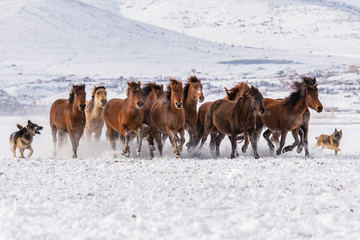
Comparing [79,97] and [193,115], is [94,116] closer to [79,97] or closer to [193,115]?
[79,97]

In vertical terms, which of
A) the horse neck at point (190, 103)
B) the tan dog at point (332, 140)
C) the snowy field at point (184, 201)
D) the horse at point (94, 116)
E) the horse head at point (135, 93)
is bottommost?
the tan dog at point (332, 140)

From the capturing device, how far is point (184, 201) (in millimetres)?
10086

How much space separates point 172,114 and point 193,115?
2050mm

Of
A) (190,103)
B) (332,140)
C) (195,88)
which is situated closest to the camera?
(195,88)

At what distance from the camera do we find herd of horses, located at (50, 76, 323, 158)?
645 inches

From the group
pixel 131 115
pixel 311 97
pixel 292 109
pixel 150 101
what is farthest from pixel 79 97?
pixel 311 97

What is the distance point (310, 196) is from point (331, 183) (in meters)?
1.06

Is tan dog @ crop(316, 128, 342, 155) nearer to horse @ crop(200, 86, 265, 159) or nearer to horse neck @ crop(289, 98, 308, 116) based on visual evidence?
horse neck @ crop(289, 98, 308, 116)

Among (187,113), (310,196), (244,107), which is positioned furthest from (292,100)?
(310,196)

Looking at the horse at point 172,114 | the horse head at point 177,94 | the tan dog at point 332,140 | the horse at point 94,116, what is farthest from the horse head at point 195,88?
the tan dog at point 332,140

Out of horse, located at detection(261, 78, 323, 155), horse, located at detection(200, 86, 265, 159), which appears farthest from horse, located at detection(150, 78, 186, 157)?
horse, located at detection(261, 78, 323, 155)

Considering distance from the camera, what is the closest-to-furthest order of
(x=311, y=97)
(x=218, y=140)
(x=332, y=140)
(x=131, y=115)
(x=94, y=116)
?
(x=311, y=97)
(x=131, y=115)
(x=218, y=140)
(x=94, y=116)
(x=332, y=140)

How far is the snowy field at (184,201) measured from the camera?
28.5 ft

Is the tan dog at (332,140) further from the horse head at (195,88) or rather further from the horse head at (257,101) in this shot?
the horse head at (257,101)
